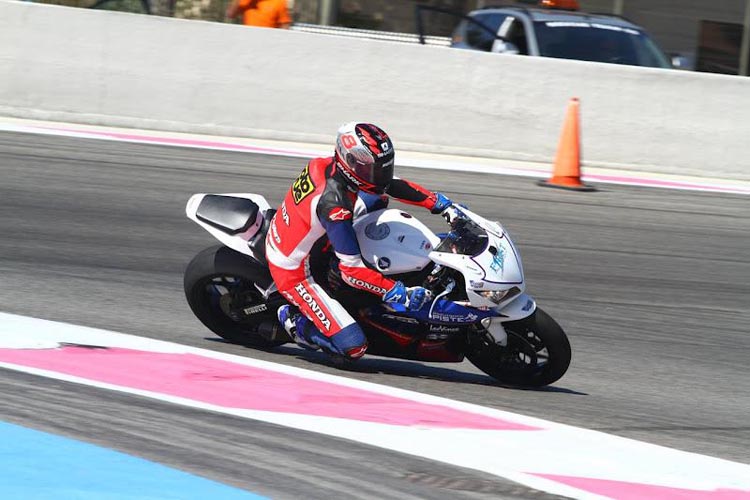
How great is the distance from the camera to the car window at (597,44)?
45.8 ft

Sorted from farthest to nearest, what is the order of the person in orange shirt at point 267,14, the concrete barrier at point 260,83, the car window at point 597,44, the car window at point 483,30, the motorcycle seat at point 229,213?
the person in orange shirt at point 267,14 → the car window at point 483,30 → the car window at point 597,44 → the concrete barrier at point 260,83 → the motorcycle seat at point 229,213

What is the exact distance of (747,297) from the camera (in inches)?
352

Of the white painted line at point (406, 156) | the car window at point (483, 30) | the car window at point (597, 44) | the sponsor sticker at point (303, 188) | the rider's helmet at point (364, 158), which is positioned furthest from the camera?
the car window at point (483, 30)

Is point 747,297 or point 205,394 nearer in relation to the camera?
point 205,394

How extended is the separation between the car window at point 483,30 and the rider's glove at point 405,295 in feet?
28.3

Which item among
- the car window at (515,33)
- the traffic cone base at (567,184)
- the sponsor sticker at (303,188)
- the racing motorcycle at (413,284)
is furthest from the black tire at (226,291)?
the car window at (515,33)

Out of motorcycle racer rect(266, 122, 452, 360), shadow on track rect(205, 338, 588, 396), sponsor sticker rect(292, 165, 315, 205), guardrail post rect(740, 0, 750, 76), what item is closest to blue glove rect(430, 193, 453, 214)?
motorcycle racer rect(266, 122, 452, 360)

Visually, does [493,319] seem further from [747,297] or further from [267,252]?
[747,297]

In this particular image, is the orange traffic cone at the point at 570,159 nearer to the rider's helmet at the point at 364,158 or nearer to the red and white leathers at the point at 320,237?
the red and white leathers at the point at 320,237

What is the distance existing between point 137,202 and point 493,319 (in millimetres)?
5110

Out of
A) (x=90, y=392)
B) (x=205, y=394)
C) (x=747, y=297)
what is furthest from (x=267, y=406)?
(x=747, y=297)

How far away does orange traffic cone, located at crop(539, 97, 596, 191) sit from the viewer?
12.4 meters

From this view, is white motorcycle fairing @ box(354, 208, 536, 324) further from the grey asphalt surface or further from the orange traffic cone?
the orange traffic cone

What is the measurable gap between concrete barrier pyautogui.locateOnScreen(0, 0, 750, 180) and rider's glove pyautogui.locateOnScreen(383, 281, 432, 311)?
306 inches
